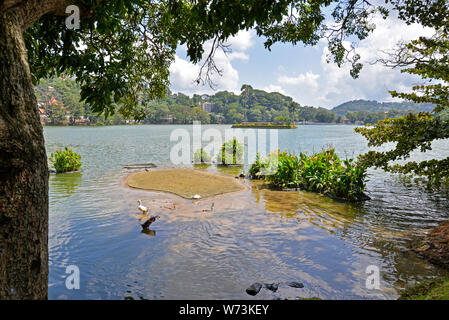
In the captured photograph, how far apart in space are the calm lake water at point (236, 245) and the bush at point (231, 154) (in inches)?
371

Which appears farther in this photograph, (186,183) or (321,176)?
(186,183)

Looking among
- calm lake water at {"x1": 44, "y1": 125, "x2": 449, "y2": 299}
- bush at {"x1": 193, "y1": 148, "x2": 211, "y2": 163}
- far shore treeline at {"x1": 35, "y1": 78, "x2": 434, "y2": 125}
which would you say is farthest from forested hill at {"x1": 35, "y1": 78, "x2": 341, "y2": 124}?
calm lake water at {"x1": 44, "y1": 125, "x2": 449, "y2": 299}

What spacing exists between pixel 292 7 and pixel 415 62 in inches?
142

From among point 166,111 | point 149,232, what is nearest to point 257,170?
point 149,232

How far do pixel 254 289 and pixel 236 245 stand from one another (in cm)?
207

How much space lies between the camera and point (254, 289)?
190 inches

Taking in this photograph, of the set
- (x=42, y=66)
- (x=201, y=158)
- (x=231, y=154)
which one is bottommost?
(x=201, y=158)

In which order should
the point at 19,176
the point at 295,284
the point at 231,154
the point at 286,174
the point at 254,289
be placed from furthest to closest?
1. the point at 231,154
2. the point at 286,174
3. the point at 295,284
4. the point at 254,289
5. the point at 19,176

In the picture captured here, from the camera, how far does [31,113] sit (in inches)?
107

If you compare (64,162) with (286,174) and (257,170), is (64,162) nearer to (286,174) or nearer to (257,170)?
(257,170)

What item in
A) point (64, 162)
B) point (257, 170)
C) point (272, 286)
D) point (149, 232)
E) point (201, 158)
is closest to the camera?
point (272, 286)

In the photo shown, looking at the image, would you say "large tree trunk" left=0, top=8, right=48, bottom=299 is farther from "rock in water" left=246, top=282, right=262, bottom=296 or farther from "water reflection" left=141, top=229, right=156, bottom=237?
"water reflection" left=141, top=229, right=156, bottom=237

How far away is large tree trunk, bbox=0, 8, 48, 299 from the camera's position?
8.20ft

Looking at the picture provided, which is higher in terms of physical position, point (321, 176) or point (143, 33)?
point (143, 33)
